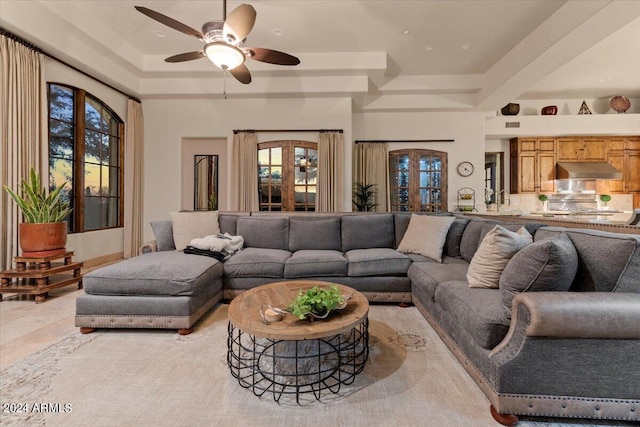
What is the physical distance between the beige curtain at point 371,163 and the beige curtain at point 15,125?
4939mm

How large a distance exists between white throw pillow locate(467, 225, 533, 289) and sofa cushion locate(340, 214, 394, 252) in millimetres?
1485

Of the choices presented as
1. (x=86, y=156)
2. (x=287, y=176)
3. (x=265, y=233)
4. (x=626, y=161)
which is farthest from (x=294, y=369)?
(x=626, y=161)

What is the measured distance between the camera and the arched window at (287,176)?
221 inches

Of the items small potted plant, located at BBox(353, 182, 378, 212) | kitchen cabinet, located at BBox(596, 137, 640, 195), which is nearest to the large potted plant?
small potted plant, located at BBox(353, 182, 378, 212)

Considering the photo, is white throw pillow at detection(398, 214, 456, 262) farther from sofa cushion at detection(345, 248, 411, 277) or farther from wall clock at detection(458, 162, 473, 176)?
wall clock at detection(458, 162, 473, 176)

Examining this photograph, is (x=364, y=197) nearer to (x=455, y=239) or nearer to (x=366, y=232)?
(x=366, y=232)

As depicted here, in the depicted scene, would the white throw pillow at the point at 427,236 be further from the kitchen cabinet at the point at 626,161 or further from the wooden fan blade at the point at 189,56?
the kitchen cabinet at the point at 626,161

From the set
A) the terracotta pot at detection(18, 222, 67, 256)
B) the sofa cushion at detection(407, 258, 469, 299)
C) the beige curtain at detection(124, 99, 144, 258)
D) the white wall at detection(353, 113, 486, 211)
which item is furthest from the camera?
the white wall at detection(353, 113, 486, 211)

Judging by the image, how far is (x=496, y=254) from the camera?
1.92 metres

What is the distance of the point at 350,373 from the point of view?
170 cm

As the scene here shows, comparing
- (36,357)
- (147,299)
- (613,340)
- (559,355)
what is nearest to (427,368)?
(559,355)

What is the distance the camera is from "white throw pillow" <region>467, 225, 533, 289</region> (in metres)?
1.89

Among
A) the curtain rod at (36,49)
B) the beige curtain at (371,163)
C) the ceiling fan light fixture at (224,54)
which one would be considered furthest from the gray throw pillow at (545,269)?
the curtain rod at (36,49)

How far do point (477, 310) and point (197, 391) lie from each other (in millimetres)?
1632
